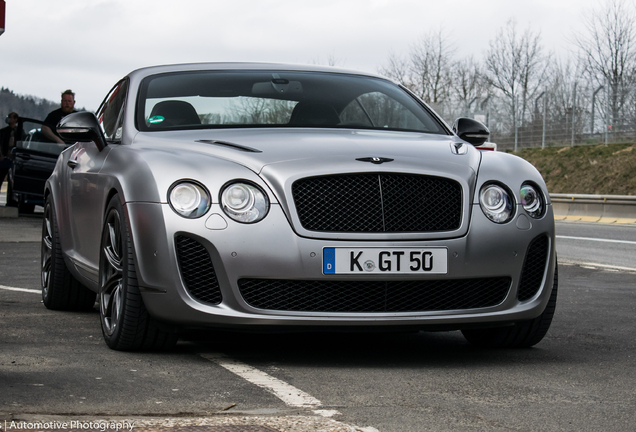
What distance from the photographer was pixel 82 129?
547 cm

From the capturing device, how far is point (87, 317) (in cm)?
613

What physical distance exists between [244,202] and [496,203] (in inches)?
46.5

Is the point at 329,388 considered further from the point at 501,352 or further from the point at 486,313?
the point at 501,352

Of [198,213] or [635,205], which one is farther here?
[635,205]

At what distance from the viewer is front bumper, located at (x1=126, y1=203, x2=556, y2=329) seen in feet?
13.9

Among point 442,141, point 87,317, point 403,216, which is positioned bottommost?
point 87,317

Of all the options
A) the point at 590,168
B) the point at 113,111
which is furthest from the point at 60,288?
the point at 590,168

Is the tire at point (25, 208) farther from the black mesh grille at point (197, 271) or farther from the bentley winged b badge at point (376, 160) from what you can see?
the bentley winged b badge at point (376, 160)

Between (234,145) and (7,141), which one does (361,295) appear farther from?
(7,141)

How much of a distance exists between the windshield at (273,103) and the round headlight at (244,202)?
99 cm

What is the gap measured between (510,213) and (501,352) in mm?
830

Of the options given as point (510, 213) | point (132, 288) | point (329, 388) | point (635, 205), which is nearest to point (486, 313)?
point (510, 213)

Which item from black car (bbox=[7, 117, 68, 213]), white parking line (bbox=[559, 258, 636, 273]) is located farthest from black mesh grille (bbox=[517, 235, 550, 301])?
black car (bbox=[7, 117, 68, 213])

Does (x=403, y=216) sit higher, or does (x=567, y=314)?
(x=403, y=216)
